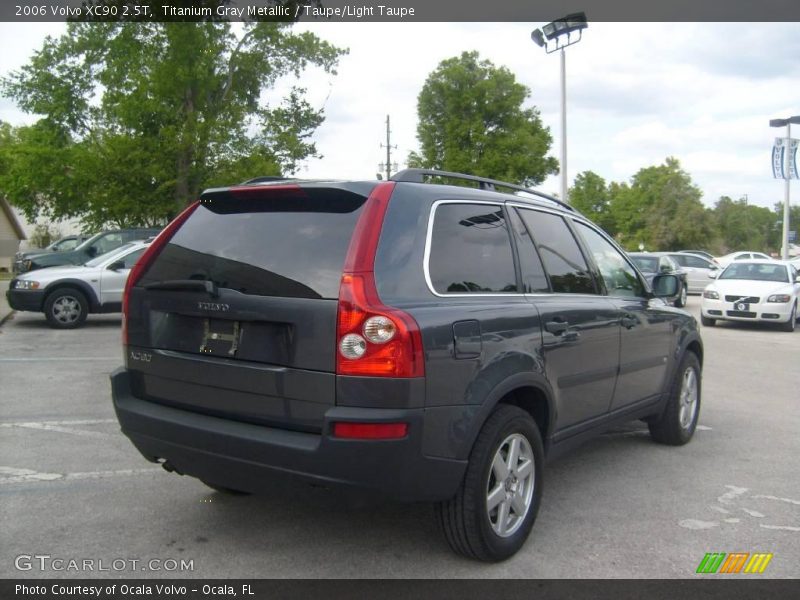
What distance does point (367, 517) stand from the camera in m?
4.36

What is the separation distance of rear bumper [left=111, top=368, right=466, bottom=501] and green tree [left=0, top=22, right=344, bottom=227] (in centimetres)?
2310

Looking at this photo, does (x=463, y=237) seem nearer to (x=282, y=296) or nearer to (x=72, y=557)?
(x=282, y=296)

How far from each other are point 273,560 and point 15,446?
9.91 ft

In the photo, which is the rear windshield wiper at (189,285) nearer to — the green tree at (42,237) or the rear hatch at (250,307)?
the rear hatch at (250,307)

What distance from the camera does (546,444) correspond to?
4.21m

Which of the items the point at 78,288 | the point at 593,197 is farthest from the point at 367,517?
the point at 593,197

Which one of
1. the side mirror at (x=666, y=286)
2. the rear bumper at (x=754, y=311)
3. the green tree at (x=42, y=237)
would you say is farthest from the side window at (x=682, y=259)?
the green tree at (x=42, y=237)

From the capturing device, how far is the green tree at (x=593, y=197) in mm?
77562

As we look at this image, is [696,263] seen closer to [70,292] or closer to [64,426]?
[70,292]

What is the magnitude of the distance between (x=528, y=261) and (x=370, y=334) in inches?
55.8

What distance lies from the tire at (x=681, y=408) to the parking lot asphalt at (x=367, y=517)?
0.41ft

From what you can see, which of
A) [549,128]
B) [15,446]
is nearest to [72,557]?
[15,446]

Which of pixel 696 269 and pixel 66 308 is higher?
pixel 696 269

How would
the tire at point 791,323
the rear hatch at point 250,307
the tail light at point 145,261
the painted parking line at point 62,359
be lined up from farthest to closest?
1. the tire at point 791,323
2. the painted parking line at point 62,359
3. the tail light at point 145,261
4. the rear hatch at point 250,307
